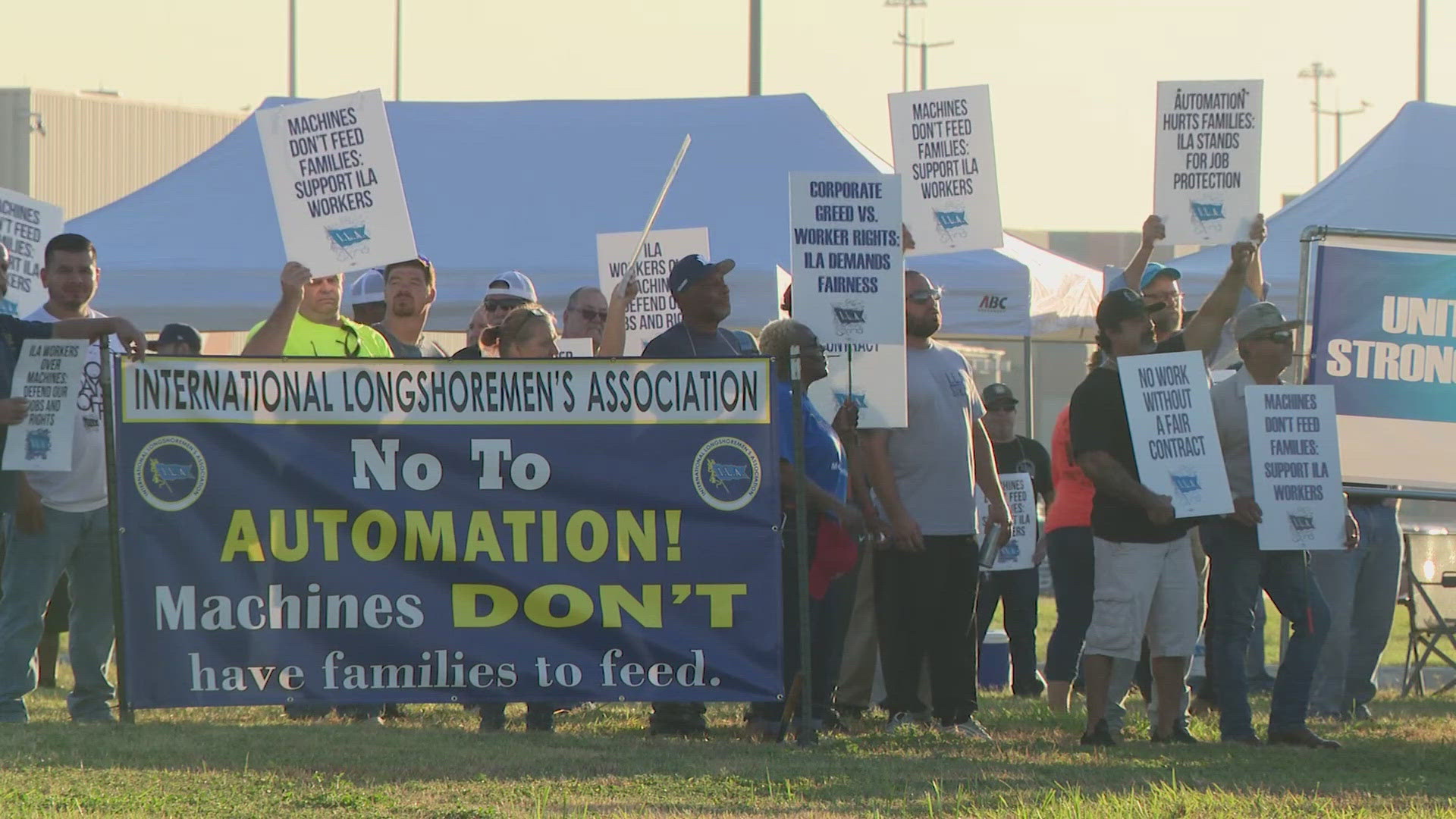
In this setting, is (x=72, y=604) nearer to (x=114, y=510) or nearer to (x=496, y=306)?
(x=114, y=510)

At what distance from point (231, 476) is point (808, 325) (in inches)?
96.1

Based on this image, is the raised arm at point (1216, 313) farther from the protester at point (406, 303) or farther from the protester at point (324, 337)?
the protester at point (324, 337)

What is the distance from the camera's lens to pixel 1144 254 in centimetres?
1025

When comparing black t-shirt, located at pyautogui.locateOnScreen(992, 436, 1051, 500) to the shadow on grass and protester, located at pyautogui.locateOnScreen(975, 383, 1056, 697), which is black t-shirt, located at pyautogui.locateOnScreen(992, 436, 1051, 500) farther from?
the shadow on grass

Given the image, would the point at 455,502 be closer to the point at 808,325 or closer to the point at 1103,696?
the point at 808,325

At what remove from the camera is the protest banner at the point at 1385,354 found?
394 inches

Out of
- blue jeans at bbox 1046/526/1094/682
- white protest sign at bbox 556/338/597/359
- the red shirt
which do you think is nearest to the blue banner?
the red shirt

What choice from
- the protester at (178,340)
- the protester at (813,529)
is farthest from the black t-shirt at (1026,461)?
the protester at (178,340)

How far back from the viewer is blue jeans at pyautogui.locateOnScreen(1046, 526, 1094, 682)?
996 cm

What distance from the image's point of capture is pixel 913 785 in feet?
23.5

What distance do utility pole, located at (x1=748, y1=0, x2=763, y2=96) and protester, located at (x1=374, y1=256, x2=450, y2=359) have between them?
15.8 meters

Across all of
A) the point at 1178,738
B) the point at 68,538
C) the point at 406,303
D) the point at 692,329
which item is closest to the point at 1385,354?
the point at 1178,738

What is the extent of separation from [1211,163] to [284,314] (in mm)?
4904

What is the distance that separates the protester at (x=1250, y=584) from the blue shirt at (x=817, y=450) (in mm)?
1592
